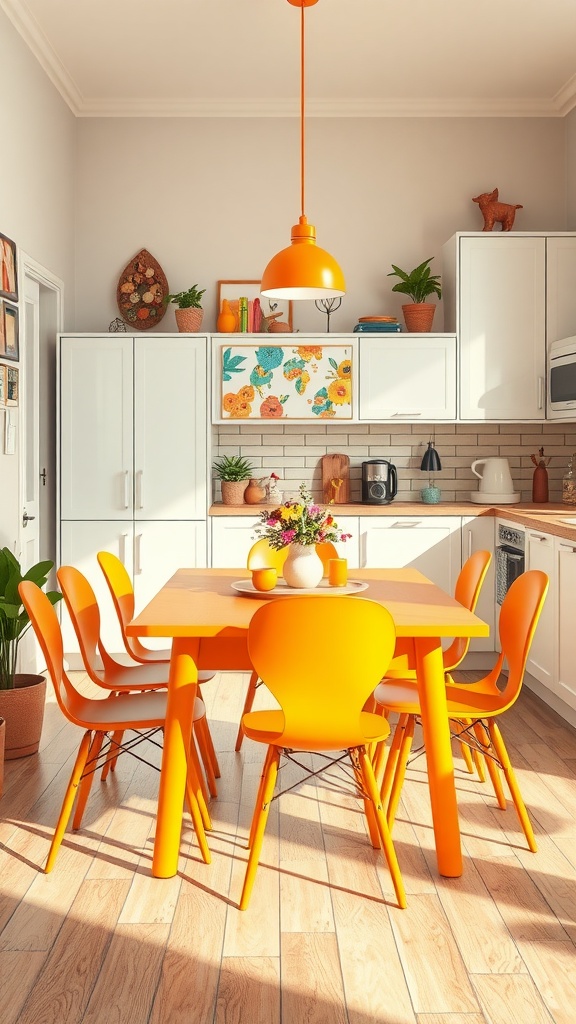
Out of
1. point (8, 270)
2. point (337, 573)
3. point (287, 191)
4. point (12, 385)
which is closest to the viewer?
point (337, 573)

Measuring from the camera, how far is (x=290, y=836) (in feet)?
9.96

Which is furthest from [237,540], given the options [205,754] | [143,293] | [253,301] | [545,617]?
[205,754]

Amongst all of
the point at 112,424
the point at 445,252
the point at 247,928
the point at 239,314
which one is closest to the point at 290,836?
the point at 247,928

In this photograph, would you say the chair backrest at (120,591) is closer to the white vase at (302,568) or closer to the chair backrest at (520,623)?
the white vase at (302,568)

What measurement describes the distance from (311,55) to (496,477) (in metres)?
2.63

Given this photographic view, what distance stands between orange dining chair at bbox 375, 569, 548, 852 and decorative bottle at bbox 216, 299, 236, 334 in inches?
117

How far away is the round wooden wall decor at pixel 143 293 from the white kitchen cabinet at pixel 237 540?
138 centimetres

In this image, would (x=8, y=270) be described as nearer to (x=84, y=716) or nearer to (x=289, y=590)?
(x=289, y=590)

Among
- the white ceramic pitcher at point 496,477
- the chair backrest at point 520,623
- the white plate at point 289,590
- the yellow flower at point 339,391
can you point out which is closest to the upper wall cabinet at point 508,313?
the white ceramic pitcher at point 496,477

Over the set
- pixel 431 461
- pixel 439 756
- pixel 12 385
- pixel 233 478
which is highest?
pixel 12 385

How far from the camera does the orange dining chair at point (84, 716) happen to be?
2.77m

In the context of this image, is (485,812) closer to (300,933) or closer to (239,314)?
(300,933)

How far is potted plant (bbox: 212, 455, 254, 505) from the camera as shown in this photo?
5598mm

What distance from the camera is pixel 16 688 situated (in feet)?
12.8
